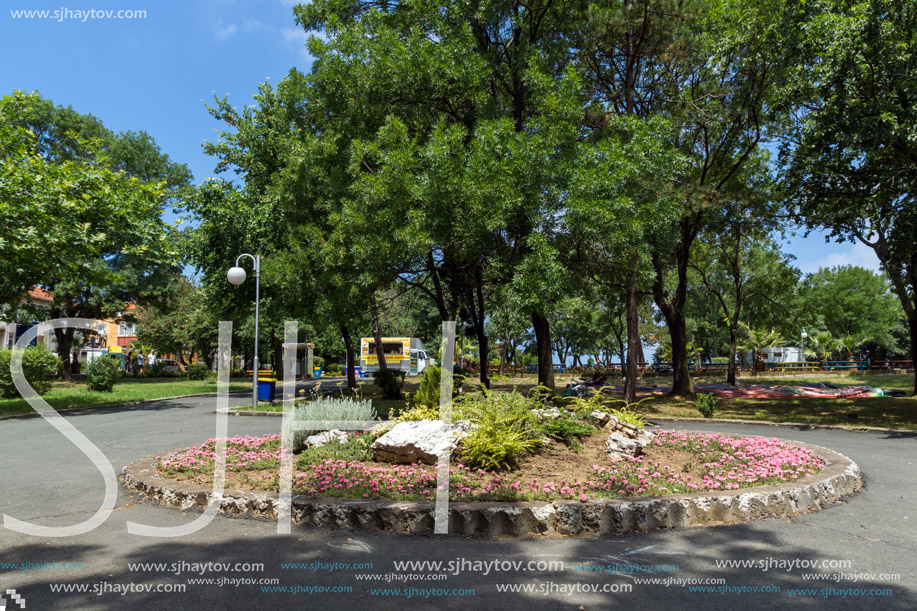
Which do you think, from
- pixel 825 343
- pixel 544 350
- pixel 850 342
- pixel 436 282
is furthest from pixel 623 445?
pixel 825 343

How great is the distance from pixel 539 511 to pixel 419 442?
89.0 inches

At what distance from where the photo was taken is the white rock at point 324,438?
7684 millimetres

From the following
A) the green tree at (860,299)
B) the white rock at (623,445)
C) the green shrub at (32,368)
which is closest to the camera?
the white rock at (623,445)

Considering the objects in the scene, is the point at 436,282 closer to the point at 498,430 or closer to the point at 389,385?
the point at 389,385

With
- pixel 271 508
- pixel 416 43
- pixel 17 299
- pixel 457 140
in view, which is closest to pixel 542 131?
pixel 457 140

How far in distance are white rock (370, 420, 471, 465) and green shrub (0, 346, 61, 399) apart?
17.0m

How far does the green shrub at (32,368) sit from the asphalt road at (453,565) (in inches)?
612

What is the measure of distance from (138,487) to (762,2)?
18590mm

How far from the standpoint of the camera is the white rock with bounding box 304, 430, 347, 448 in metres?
7.68

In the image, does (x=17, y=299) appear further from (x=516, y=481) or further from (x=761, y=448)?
(x=761, y=448)

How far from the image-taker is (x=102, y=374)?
2239 centimetres

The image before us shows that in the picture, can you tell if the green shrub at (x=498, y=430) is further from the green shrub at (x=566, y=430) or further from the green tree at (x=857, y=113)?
the green tree at (x=857, y=113)

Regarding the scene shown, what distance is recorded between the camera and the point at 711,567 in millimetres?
4180

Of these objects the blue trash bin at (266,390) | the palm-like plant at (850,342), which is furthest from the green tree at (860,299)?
the blue trash bin at (266,390)
